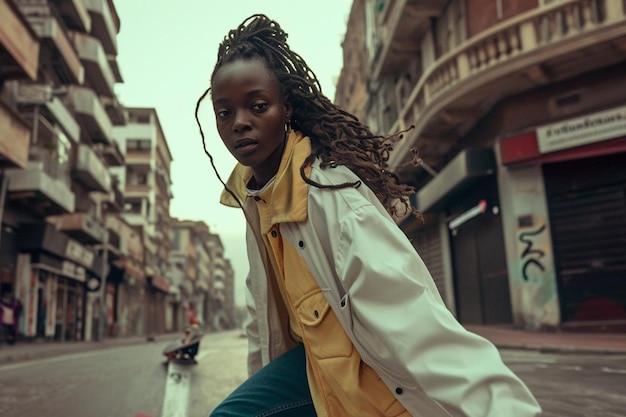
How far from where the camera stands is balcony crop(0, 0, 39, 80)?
17031mm

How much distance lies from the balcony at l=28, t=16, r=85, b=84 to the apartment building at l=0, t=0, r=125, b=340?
0.14ft

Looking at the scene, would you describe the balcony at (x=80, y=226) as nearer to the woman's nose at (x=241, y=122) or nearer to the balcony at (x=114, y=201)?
the balcony at (x=114, y=201)

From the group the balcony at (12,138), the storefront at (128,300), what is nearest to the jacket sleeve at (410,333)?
the balcony at (12,138)

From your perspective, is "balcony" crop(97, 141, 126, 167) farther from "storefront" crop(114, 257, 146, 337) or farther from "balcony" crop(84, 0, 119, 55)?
"storefront" crop(114, 257, 146, 337)

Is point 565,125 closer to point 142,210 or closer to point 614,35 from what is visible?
point 614,35

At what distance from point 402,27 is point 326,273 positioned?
700 inches

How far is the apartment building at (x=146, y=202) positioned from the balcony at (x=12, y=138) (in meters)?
27.1

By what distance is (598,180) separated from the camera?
39.7 feet

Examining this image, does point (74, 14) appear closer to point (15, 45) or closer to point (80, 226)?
point (80, 226)

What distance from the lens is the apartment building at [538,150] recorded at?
463 inches

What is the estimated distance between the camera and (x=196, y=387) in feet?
20.7

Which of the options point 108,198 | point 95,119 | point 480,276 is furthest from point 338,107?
point 108,198

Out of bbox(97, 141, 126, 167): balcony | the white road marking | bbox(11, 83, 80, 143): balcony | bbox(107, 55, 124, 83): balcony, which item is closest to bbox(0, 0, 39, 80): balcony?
bbox(11, 83, 80, 143): balcony

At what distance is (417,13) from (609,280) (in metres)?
9.18
